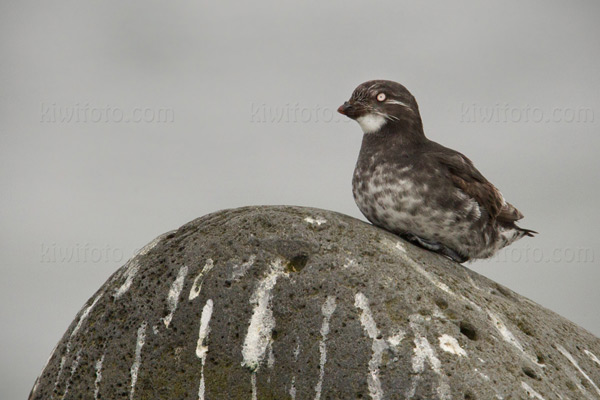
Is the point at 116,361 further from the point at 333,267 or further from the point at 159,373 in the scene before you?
the point at 333,267

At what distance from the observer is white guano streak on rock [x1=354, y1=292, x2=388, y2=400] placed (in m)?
6.52

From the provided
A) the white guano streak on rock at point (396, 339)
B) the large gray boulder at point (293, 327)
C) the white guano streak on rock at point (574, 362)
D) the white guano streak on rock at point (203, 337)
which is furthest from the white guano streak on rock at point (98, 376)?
the white guano streak on rock at point (574, 362)

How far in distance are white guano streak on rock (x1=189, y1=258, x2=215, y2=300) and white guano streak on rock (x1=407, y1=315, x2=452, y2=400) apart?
210 centimetres

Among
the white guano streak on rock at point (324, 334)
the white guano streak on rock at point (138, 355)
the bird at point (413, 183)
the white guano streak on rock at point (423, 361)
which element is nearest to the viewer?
the white guano streak on rock at point (423, 361)

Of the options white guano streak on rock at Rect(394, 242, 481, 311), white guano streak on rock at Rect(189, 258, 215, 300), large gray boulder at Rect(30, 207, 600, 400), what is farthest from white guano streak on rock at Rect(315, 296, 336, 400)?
white guano streak on rock at Rect(189, 258, 215, 300)

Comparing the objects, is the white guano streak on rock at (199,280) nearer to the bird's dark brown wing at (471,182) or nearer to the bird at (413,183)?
the bird at (413,183)

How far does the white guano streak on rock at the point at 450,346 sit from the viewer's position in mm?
6790

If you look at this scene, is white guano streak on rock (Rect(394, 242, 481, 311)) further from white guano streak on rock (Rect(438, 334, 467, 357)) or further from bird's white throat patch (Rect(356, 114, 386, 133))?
bird's white throat patch (Rect(356, 114, 386, 133))

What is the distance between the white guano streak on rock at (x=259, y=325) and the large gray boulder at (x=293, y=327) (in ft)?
0.04

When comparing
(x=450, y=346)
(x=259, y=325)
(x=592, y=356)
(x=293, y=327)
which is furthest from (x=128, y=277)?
(x=592, y=356)

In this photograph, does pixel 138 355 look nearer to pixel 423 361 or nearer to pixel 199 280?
pixel 199 280

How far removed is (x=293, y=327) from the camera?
686 cm

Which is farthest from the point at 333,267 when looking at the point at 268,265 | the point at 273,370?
the point at 273,370

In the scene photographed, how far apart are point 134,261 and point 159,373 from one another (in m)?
1.49
